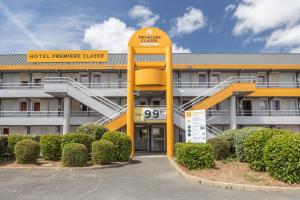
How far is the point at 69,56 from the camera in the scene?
33812 mm

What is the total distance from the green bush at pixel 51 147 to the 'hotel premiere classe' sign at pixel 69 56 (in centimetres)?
1633

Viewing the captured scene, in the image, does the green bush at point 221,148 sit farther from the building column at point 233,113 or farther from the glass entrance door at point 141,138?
the glass entrance door at point 141,138

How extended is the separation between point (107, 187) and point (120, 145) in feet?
24.4

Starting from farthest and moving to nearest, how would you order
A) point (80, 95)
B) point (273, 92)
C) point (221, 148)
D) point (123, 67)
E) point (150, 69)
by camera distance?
point (273, 92), point (123, 67), point (80, 95), point (150, 69), point (221, 148)

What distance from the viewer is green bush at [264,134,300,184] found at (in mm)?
11750

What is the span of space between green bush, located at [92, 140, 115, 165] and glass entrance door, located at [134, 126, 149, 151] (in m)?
14.0

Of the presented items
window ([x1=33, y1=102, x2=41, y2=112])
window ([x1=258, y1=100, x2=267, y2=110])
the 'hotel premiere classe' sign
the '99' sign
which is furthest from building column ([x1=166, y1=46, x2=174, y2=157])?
window ([x1=33, y1=102, x2=41, y2=112])

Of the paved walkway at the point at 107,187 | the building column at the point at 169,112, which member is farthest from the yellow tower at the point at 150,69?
the paved walkway at the point at 107,187

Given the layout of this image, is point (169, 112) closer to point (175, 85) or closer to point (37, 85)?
point (175, 85)

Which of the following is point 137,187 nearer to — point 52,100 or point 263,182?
point 263,182

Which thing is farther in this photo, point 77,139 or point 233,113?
point 233,113

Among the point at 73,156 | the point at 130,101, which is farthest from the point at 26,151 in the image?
the point at 130,101

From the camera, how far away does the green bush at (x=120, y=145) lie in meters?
19.1

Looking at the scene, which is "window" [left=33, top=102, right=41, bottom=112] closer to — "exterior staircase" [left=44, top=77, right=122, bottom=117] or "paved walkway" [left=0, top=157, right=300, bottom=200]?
"exterior staircase" [left=44, top=77, right=122, bottom=117]
